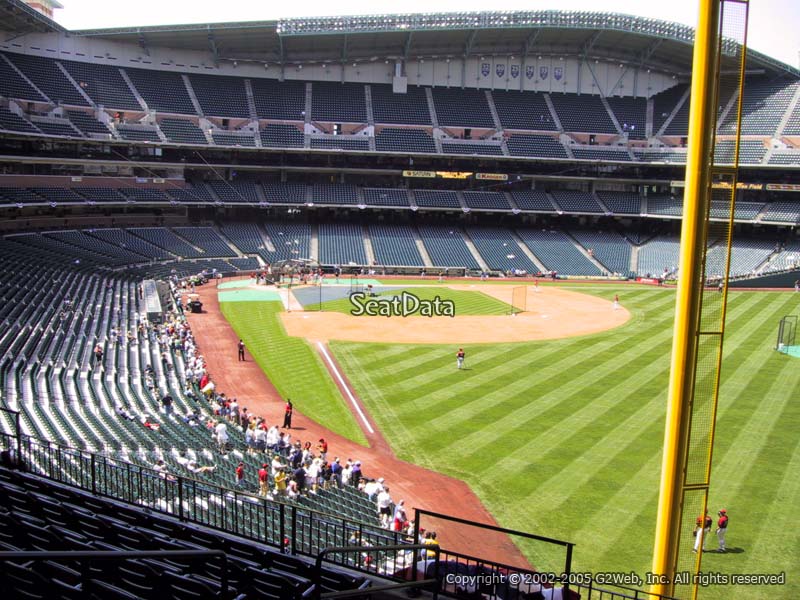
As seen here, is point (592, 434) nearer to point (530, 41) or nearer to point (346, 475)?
point (346, 475)

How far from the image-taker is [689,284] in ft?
25.1

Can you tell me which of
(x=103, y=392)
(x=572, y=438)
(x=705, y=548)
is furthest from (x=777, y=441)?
(x=103, y=392)

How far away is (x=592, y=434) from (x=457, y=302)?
2778cm

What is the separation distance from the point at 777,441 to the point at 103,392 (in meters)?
23.5

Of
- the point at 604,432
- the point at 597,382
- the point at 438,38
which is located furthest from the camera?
the point at 438,38

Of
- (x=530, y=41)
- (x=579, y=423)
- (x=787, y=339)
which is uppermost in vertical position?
(x=530, y=41)

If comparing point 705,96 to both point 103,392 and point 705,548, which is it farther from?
point 103,392

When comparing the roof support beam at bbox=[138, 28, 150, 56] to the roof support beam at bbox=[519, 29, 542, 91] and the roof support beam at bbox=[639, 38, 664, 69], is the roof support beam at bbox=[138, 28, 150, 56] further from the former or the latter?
the roof support beam at bbox=[639, 38, 664, 69]

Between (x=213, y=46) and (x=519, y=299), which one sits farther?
(x=213, y=46)

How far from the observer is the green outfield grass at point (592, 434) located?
16078 millimetres

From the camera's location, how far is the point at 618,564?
14.7 m
